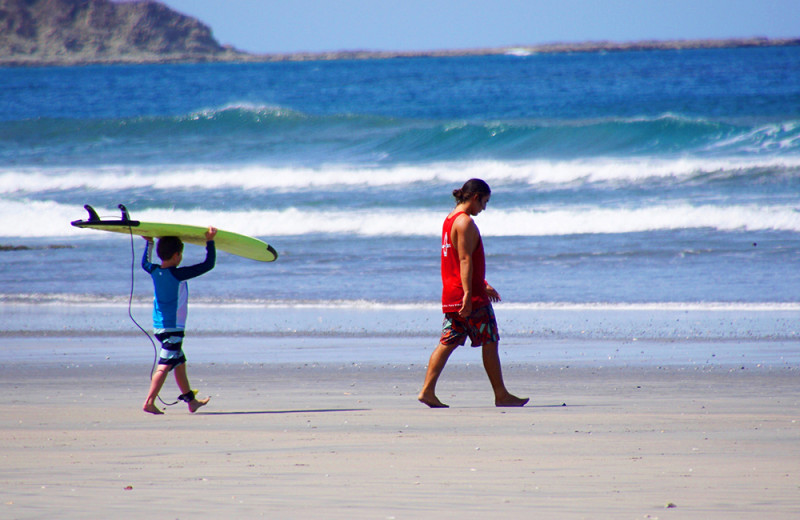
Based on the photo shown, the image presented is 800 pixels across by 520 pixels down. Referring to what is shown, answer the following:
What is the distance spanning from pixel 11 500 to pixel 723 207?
15.1m

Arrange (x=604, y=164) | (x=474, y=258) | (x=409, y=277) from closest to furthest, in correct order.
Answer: (x=474, y=258), (x=409, y=277), (x=604, y=164)

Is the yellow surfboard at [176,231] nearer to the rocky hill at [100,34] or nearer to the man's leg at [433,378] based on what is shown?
the man's leg at [433,378]

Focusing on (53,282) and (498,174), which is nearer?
(53,282)

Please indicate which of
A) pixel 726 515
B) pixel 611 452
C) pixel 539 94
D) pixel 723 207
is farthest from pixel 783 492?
pixel 539 94

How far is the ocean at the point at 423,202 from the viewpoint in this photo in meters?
10.3

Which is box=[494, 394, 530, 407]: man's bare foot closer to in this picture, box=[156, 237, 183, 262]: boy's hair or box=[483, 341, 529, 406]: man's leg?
box=[483, 341, 529, 406]: man's leg

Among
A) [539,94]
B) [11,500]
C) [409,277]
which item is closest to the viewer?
[11,500]

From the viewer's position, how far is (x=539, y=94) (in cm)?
4472

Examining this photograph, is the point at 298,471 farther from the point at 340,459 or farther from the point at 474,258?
the point at 474,258

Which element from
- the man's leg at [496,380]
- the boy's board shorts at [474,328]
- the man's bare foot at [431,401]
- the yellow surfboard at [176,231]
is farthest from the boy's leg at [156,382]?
the man's leg at [496,380]

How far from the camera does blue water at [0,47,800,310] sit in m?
11.3

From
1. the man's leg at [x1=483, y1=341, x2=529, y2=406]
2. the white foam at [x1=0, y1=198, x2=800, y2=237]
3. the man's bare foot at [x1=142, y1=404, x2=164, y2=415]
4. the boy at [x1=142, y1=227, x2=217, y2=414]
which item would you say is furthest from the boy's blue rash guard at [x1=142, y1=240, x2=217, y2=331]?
the white foam at [x1=0, y1=198, x2=800, y2=237]

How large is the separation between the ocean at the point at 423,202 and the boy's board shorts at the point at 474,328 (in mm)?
2877

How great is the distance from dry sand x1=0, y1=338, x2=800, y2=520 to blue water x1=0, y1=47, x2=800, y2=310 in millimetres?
3723
